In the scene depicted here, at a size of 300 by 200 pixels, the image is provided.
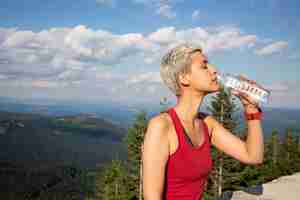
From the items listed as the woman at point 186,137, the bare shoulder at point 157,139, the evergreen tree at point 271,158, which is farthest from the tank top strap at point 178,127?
the evergreen tree at point 271,158

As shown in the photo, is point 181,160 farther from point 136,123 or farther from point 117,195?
point 117,195

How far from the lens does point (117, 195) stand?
2928 cm

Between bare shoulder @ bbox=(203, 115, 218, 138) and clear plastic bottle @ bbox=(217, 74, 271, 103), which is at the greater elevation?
clear plastic bottle @ bbox=(217, 74, 271, 103)

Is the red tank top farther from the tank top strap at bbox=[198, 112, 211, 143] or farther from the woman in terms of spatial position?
the tank top strap at bbox=[198, 112, 211, 143]

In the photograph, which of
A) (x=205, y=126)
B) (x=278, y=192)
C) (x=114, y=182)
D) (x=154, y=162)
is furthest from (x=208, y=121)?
(x=114, y=182)

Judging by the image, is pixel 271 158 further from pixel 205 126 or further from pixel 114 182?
pixel 205 126

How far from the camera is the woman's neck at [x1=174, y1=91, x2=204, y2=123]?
2551 millimetres

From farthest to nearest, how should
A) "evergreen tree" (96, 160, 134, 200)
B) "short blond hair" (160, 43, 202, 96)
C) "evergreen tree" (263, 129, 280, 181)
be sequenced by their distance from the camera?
"evergreen tree" (263, 129, 280, 181) → "evergreen tree" (96, 160, 134, 200) → "short blond hair" (160, 43, 202, 96)

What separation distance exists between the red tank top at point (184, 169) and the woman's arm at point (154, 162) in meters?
0.12

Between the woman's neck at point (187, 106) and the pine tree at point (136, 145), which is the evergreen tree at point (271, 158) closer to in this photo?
the pine tree at point (136, 145)

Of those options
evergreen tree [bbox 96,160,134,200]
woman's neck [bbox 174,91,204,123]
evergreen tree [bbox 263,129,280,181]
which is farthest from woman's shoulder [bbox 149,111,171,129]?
evergreen tree [bbox 263,129,280,181]

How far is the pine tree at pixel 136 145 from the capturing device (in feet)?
88.4

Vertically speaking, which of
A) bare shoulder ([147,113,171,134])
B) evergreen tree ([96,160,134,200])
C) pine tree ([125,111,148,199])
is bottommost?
evergreen tree ([96,160,134,200])

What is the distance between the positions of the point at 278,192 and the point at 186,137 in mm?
6431
